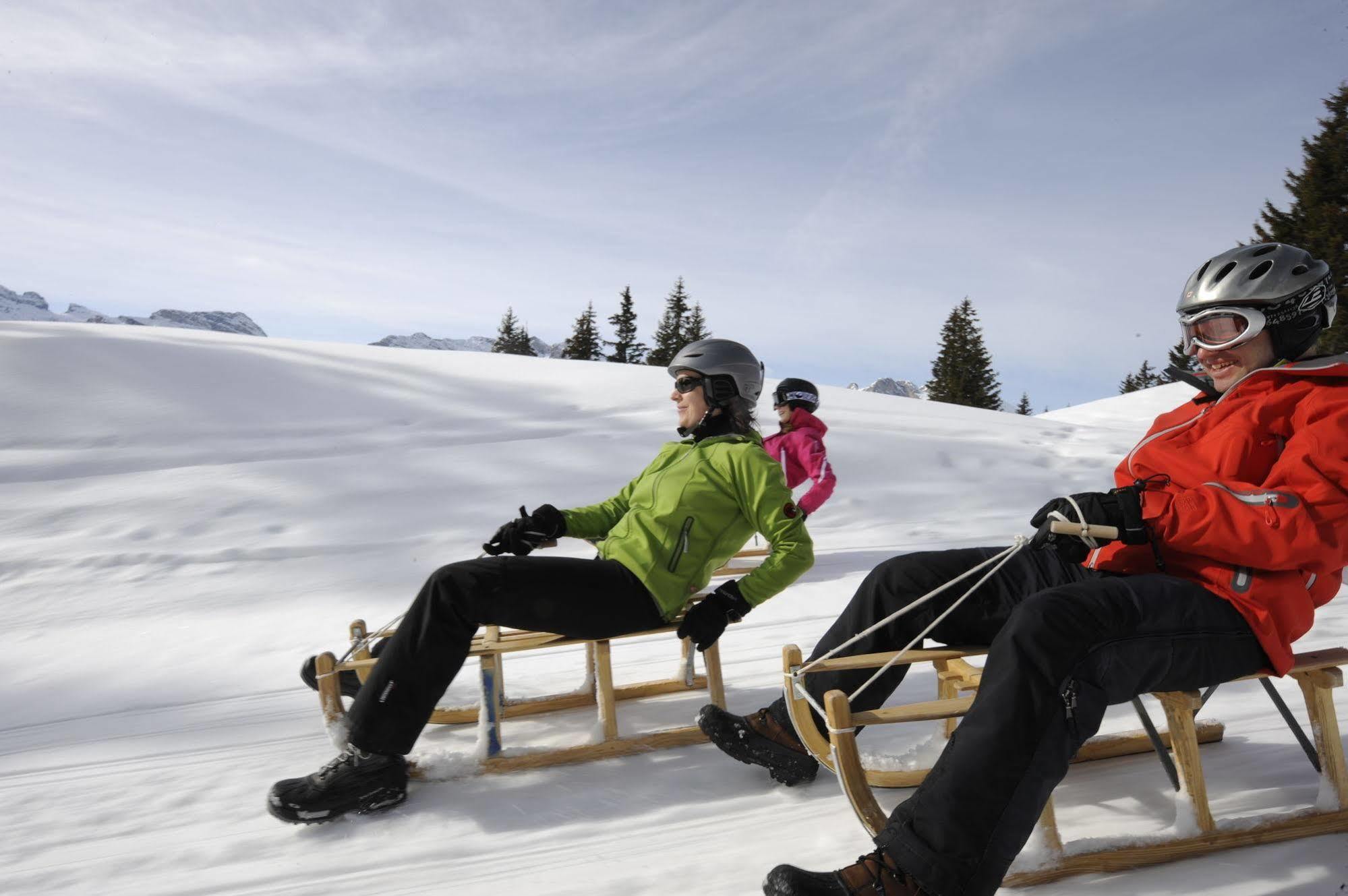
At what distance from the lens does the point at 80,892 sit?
243 cm

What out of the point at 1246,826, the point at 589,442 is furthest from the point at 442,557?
the point at 1246,826

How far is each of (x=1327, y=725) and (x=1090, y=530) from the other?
1021 millimetres

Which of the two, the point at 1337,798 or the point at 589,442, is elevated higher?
the point at 589,442

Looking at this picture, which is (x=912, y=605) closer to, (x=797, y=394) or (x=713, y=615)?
(x=713, y=615)

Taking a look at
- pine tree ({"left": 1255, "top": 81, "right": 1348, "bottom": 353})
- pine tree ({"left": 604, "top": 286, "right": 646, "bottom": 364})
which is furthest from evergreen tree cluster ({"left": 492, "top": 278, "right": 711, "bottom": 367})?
pine tree ({"left": 1255, "top": 81, "right": 1348, "bottom": 353})

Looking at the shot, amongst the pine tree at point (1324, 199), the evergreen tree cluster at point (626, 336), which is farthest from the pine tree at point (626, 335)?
the pine tree at point (1324, 199)

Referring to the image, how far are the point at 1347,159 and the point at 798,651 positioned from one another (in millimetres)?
35010

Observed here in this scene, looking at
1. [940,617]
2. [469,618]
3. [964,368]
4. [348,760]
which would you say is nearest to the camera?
[940,617]

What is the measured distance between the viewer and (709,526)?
3217 mm

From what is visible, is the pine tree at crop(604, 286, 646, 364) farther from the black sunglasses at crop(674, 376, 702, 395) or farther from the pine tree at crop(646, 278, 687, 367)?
the black sunglasses at crop(674, 376, 702, 395)

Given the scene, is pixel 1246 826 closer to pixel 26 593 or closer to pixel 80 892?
pixel 80 892

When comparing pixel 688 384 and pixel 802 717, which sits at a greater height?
pixel 688 384

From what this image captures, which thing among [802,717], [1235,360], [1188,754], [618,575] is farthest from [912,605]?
[1235,360]

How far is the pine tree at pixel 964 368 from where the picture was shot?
3897cm
